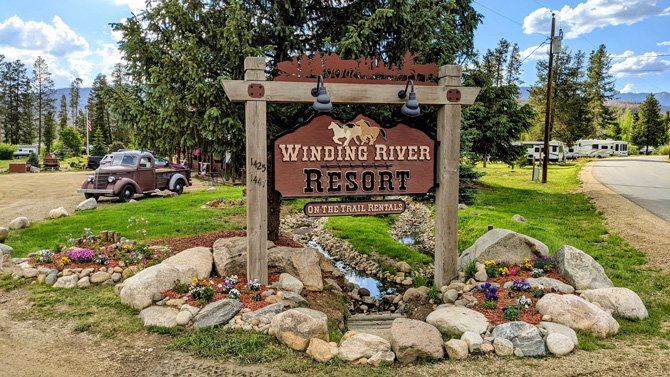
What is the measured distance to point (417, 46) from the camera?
8586mm

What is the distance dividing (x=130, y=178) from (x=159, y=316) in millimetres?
13333

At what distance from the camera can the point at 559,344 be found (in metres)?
4.86

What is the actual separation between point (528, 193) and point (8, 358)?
2055cm

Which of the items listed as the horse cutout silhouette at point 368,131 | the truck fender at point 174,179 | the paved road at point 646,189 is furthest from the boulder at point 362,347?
the truck fender at point 174,179

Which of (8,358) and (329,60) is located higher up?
(329,60)

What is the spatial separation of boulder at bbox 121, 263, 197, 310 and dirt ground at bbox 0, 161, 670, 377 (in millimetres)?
783

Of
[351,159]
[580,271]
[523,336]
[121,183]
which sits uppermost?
[351,159]

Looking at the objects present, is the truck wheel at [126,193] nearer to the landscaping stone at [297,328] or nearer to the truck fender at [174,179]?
the truck fender at [174,179]

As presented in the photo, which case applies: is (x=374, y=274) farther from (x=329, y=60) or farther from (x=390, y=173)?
(x=329, y=60)

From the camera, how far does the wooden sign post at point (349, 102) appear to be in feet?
21.1

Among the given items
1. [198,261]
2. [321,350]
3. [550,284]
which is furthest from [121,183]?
[550,284]

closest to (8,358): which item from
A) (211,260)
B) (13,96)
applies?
(211,260)

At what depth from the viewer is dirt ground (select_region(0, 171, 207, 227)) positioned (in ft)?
44.9

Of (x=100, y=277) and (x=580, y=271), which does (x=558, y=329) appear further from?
(x=100, y=277)
